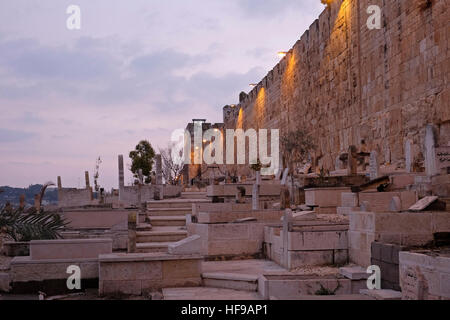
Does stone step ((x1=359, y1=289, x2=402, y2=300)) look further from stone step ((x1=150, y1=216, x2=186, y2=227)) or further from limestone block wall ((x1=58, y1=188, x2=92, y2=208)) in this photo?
limestone block wall ((x1=58, y1=188, x2=92, y2=208))

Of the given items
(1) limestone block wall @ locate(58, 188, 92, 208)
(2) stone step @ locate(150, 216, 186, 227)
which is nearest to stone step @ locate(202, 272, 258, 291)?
(2) stone step @ locate(150, 216, 186, 227)

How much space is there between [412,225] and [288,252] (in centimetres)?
205

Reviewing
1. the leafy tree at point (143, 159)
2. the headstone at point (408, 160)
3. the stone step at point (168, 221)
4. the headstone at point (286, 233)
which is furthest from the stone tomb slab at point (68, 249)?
the leafy tree at point (143, 159)

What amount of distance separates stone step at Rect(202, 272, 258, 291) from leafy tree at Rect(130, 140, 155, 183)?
31416 mm

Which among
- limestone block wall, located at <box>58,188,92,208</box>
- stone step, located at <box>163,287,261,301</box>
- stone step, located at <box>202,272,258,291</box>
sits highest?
limestone block wall, located at <box>58,188,92,208</box>

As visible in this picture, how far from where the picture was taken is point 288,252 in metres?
8.45

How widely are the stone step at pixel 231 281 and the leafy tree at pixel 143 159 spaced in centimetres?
3142

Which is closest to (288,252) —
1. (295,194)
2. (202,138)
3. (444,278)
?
(444,278)

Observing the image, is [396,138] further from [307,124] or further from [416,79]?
[307,124]

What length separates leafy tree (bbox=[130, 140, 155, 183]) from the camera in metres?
38.9

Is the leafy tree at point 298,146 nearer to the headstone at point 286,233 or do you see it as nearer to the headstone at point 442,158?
the headstone at point 442,158

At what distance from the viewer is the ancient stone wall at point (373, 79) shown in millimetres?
15016

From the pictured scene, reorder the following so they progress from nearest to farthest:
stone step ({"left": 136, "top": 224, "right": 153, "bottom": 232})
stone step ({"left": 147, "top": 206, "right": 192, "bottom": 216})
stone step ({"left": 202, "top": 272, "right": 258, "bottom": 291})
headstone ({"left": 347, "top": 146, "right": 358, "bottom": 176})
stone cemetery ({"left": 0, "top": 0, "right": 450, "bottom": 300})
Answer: stone cemetery ({"left": 0, "top": 0, "right": 450, "bottom": 300}) < stone step ({"left": 202, "top": 272, "right": 258, "bottom": 291}) < stone step ({"left": 136, "top": 224, "right": 153, "bottom": 232}) < headstone ({"left": 347, "top": 146, "right": 358, "bottom": 176}) < stone step ({"left": 147, "top": 206, "right": 192, "bottom": 216})

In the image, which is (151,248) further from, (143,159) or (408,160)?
(143,159)
